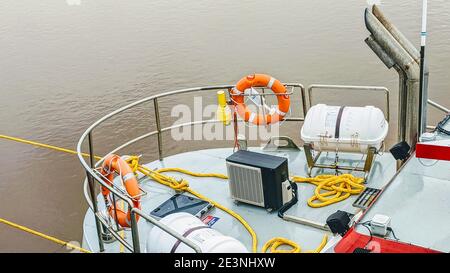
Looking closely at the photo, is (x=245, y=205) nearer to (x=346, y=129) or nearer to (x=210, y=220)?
(x=210, y=220)

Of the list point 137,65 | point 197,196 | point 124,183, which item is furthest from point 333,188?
point 137,65

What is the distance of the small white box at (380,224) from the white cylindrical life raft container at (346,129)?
100.0 inches

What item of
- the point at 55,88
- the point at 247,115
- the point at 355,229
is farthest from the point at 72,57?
the point at 355,229

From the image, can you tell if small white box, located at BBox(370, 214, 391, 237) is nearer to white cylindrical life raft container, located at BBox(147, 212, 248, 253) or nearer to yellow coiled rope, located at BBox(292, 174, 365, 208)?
white cylindrical life raft container, located at BBox(147, 212, 248, 253)

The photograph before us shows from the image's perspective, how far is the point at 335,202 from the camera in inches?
229

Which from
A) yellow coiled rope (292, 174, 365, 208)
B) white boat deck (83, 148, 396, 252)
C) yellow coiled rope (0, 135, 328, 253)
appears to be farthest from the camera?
yellow coiled rope (292, 174, 365, 208)

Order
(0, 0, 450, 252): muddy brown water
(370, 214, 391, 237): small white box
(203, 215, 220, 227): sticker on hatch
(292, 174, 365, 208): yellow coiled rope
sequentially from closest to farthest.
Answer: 1. (370, 214, 391, 237): small white box
2. (203, 215, 220, 227): sticker on hatch
3. (292, 174, 365, 208): yellow coiled rope
4. (0, 0, 450, 252): muddy brown water

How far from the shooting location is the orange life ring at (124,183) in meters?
5.52

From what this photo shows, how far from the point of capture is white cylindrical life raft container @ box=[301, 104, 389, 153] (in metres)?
6.05

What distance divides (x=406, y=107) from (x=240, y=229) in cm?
222

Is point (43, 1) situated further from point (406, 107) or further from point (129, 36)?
point (406, 107)

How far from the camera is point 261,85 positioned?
7.11 m

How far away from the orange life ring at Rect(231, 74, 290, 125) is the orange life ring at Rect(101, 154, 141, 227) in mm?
2042

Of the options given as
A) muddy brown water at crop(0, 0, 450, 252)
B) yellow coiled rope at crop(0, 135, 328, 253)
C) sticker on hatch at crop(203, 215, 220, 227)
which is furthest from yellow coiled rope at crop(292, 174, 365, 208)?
muddy brown water at crop(0, 0, 450, 252)
